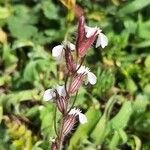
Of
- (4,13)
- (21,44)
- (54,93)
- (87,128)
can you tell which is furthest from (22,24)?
(54,93)

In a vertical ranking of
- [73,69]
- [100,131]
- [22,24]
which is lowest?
[73,69]

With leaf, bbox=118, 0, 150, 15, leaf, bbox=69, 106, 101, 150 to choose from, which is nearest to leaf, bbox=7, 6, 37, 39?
leaf, bbox=118, 0, 150, 15

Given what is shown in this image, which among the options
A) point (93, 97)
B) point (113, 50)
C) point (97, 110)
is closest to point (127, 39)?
point (113, 50)

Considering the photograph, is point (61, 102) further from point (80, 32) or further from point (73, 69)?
point (80, 32)

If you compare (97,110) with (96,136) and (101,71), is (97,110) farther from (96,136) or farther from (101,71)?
(101,71)

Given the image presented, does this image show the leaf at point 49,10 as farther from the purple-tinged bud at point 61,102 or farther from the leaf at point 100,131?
the purple-tinged bud at point 61,102

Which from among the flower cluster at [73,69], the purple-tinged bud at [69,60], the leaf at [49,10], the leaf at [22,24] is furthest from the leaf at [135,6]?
the purple-tinged bud at [69,60]

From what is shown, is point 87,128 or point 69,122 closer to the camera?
point 69,122

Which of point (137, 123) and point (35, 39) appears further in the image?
point (35, 39)
